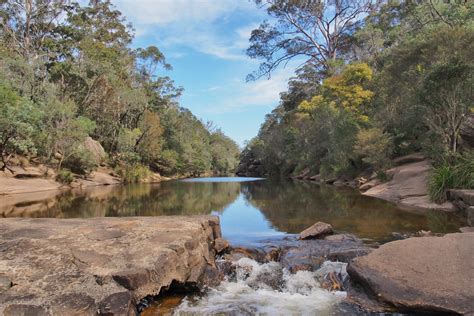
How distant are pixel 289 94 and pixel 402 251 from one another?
53.7 meters

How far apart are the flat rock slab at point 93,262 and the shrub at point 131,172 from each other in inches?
1190

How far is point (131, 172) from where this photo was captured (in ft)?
124

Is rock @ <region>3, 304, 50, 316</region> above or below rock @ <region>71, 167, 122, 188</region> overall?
below

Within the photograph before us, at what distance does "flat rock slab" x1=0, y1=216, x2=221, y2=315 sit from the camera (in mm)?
4488

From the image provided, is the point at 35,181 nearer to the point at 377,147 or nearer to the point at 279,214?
the point at 279,214

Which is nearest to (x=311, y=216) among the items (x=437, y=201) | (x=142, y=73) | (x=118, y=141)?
(x=437, y=201)

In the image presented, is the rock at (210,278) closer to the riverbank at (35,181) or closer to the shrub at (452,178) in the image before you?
the shrub at (452,178)

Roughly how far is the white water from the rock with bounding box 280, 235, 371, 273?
309 millimetres

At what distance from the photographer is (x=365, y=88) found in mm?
31359

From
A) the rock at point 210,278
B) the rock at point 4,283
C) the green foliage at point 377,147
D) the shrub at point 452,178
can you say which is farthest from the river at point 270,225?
the green foliage at point 377,147

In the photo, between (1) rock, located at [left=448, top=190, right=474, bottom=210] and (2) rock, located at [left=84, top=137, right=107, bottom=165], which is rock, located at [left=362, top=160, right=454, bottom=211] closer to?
(1) rock, located at [left=448, top=190, right=474, bottom=210]

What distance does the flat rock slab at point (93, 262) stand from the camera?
4488 millimetres

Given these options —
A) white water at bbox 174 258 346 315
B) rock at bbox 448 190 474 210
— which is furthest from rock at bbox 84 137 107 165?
white water at bbox 174 258 346 315

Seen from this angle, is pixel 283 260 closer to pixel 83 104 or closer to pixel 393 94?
pixel 393 94
